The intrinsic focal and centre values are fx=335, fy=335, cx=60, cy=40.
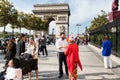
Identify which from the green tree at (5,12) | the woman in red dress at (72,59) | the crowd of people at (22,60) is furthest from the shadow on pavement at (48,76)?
the green tree at (5,12)

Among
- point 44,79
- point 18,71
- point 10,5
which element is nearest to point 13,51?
point 44,79

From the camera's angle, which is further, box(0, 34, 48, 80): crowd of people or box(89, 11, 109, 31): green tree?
box(89, 11, 109, 31): green tree

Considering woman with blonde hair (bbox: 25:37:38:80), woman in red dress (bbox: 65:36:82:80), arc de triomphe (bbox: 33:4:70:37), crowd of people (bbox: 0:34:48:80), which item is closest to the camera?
crowd of people (bbox: 0:34:48:80)

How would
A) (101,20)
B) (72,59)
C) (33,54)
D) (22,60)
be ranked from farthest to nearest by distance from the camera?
(101,20)
(33,54)
(72,59)
(22,60)

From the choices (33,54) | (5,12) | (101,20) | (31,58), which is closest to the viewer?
(31,58)

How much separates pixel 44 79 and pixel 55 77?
29.8 inches

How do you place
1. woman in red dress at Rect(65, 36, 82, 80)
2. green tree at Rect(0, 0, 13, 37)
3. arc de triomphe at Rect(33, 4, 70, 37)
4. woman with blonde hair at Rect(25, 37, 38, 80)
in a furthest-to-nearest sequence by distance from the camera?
arc de triomphe at Rect(33, 4, 70, 37), green tree at Rect(0, 0, 13, 37), woman with blonde hair at Rect(25, 37, 38, 80), woman in red dress at Rect(65, 36, 82, 80)

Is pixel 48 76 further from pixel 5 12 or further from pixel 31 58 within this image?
pixel 5 12

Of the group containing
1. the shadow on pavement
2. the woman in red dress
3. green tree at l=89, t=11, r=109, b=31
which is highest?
green tree at l=89, t=11, r=109, b=31

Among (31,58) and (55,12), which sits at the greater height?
(55,12)

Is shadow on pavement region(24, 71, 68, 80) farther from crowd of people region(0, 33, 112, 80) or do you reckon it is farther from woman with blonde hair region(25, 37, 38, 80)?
woman with blonde hair region(25, 37, 38, 80)

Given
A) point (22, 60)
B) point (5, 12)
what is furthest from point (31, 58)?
point (5, 12)

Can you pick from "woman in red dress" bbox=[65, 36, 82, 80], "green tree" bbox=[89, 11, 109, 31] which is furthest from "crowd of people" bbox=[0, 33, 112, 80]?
"green tree" bbox=[89, 11, 109, 31]

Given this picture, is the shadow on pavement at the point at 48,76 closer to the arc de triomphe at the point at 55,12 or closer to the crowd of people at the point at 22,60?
the crowd of people at the point at 22,60
